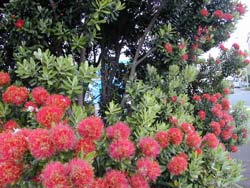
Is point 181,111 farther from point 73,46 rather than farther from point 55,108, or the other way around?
point 55,108

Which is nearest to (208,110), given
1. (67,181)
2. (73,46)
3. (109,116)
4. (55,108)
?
(109,116)

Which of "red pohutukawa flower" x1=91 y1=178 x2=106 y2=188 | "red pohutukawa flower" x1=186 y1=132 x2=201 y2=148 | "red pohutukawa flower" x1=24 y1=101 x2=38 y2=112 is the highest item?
"red pohutukawa flower" x1=24 y1=101 x2=38 y2=112

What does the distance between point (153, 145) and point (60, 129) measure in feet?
2.02

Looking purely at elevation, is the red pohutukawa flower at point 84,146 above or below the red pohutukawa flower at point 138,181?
above

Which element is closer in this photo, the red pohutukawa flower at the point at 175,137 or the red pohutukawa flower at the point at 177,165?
the red pohutukawa flower at the point at 177,165

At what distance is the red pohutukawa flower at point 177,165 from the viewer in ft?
6.94

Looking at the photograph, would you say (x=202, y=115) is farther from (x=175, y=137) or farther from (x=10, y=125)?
(x=10, y=125)

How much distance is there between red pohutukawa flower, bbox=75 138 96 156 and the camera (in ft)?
5.65

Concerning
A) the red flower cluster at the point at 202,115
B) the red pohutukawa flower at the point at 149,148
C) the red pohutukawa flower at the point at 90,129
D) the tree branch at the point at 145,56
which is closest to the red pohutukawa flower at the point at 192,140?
the red pohutukawa flower at the point at 149,148

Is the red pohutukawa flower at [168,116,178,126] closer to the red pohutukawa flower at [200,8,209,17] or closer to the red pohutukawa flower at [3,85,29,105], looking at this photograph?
the red pohutukawa flower at [200,8,209,17]

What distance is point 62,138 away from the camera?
1.58 meters

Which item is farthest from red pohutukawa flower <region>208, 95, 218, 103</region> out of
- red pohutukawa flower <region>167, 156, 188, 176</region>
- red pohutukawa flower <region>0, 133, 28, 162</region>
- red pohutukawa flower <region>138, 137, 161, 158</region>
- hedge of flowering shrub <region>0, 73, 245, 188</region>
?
red pohutukawa flower <region>0, 133, 28, 162</region>

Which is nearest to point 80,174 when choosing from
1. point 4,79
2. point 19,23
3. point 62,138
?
point 62,138

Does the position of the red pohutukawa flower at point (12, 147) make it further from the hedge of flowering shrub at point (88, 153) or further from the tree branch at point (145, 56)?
the tree branch at point (145, 56)
